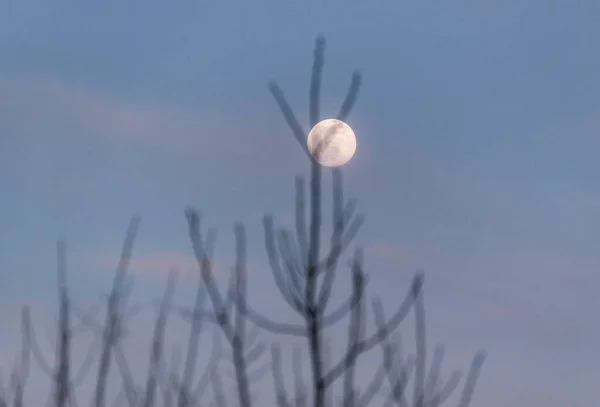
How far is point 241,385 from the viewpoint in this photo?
380cm

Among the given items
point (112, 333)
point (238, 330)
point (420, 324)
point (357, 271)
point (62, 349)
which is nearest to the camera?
point (357, 271)

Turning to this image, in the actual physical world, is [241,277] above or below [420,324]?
above

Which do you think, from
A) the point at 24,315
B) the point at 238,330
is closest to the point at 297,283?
the point at 238,330

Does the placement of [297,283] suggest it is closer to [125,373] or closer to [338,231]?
[338,231]

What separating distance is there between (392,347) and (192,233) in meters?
1.53

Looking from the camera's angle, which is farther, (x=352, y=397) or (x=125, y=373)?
(x=125, y=373)

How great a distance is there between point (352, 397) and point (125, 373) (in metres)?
2.04

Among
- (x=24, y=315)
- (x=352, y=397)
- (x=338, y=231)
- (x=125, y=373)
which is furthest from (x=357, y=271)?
(x=24, y=315)

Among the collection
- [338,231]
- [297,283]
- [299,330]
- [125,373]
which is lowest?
[125,373]

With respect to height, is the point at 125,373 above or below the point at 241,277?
below

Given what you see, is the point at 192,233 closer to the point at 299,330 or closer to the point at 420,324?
the point at 299,330

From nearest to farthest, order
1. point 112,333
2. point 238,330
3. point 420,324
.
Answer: point 238,330 → point 420,324 → point 112,333

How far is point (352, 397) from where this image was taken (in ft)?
13.0

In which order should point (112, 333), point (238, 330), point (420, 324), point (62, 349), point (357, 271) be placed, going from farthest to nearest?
point (112, 333), point (62, 349), point (420, 324), point (238, 330), point (357, 271)
